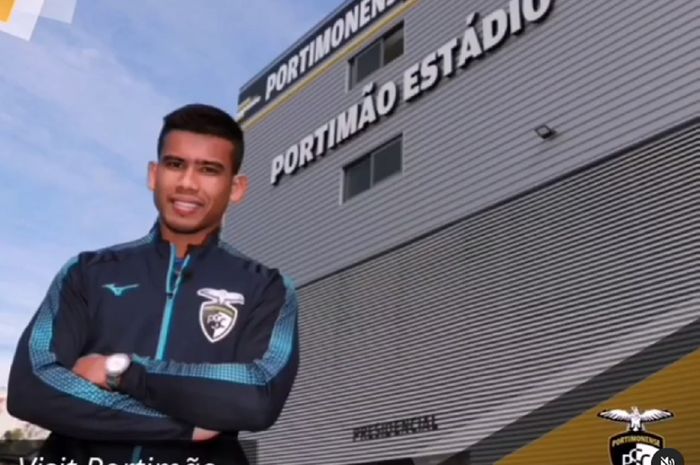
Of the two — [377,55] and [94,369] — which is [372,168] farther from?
[94,369]

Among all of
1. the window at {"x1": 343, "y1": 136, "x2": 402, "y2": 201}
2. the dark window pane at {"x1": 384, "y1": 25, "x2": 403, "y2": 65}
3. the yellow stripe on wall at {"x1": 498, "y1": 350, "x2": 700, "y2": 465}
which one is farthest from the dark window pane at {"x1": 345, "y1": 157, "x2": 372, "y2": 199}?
the yellow stripe on wall at {"x1": 498, "y1": 350, "x2": 700, "y2": 465}

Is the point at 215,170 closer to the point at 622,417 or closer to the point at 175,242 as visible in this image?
→ the point at 175,242

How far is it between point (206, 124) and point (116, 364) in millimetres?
721

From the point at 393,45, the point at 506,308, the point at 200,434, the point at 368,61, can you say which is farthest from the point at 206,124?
the point at 368,61

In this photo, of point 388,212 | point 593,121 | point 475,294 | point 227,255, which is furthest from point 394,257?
point 227,255

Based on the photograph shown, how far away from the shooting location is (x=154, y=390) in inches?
85.8

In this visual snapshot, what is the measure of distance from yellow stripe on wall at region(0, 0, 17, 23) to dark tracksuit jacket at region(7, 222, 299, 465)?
727 mm

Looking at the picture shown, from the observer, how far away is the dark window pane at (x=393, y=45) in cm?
2458

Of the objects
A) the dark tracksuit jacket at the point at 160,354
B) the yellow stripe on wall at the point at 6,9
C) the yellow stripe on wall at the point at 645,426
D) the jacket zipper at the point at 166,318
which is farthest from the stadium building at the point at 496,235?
the yellow stripe on wall at the point at 6,9

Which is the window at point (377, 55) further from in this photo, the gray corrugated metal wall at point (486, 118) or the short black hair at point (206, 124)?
the short black hair at point (206, 124)

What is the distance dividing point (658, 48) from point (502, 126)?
4174 millimetres

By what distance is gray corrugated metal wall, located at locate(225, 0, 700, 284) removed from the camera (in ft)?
55.0

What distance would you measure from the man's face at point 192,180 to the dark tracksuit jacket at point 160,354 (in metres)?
0.11

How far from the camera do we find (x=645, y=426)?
1489 cm
